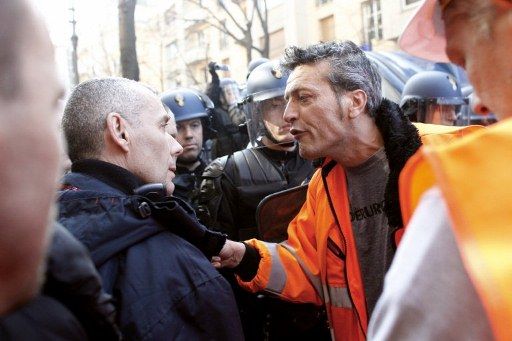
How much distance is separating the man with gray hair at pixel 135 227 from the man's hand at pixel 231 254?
482 mm

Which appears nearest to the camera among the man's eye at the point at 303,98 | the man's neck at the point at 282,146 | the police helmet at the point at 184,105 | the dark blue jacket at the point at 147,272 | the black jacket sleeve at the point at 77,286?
the black jacket sleeve at the point at 77,286

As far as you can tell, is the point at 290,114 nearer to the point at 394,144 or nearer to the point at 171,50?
the point at 394,144

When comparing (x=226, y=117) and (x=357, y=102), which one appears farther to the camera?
(x=226, y=117)

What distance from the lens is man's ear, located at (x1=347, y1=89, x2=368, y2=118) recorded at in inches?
103

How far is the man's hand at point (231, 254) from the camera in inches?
88.7

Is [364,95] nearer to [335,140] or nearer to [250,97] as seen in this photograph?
[335,140]

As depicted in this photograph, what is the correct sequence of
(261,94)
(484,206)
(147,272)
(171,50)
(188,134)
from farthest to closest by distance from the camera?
1. (171,50)
2. (188,134)
3. (261,94)
4. (147,272)
5. (484,206)


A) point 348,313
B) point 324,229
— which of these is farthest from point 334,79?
point 348,313

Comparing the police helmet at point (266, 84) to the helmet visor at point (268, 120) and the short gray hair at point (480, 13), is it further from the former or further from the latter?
the short gray hair at point (480, 13)

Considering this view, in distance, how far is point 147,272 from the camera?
143 cm

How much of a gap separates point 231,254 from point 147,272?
2.89 feet

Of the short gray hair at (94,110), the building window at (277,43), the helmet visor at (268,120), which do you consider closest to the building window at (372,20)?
the building window at (277,43)

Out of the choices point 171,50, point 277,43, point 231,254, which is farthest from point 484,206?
point 171,50

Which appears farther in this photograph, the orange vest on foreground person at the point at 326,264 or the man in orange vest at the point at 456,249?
the orange vest on foreground person at the point at 326,264
